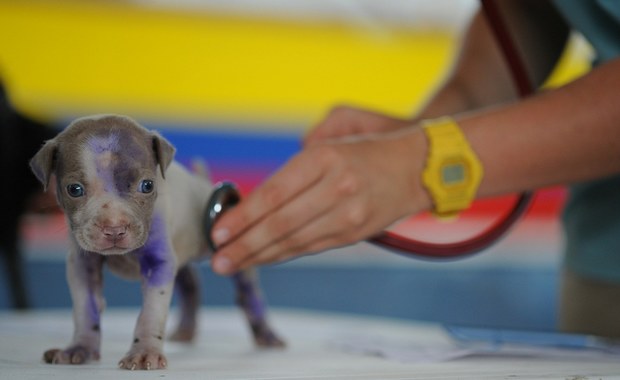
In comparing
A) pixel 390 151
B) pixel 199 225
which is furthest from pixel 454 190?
pixel 199 225

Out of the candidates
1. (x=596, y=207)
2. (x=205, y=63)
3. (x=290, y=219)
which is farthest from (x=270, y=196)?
(x=205, y=63)

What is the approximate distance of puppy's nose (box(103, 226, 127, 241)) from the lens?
0.46 meters

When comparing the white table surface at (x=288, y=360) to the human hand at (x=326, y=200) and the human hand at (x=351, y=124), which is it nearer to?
the human hand at (x=326, y=200)

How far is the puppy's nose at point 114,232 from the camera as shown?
18.0 inches

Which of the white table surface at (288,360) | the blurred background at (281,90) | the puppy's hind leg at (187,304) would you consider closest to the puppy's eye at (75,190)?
the white table surface at (288,360)

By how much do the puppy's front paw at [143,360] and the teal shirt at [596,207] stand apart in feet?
1.77

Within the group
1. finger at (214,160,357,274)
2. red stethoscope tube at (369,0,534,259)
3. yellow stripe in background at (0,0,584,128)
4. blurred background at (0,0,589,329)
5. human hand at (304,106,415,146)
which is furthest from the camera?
yellow stripe in background at (0,0,584,128)

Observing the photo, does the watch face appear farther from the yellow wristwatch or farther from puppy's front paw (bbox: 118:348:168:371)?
puppy's front paw (bbox: 118:348:168:371)

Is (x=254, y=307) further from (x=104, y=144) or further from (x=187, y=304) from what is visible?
(x=104, y=144)

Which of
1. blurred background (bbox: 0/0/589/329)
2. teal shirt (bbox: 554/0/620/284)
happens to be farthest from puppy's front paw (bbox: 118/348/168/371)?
blurred background (bbox: 0/0/589/329)

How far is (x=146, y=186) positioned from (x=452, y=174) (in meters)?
0.27

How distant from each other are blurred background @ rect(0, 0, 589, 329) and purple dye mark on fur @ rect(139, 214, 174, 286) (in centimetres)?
144

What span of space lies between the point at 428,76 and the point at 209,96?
105 centimetres

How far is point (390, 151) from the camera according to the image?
2.05 ft
